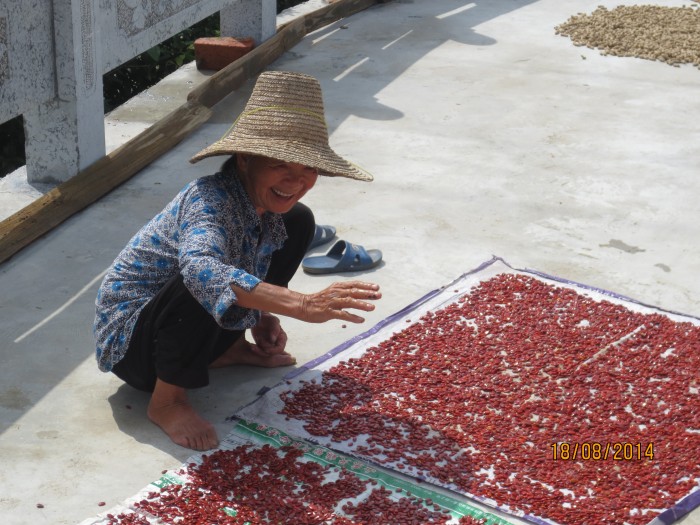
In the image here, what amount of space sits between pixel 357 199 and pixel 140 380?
199 centimetres

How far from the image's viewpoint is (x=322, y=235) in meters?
4.48

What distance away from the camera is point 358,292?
2703mm

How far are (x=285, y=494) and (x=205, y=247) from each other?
26.9 inches

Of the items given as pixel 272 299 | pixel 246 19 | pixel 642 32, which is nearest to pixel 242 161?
pixel 272 299

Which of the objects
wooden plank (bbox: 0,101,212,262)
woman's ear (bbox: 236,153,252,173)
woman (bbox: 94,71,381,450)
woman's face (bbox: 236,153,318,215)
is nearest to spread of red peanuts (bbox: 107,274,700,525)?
woman (bbox: 94,71,381,450)

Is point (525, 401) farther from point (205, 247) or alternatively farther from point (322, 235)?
point (322, 235)

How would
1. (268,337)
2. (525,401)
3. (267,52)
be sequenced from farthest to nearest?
(267,52)
(268,337)
(525,401)

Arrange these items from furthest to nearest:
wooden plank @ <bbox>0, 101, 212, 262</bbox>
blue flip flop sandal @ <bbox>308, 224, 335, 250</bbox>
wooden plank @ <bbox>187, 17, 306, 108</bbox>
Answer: wooden plank @ <bbox>187, 17, 306, 108</bbox>, blue flip flop sandal @ <bbox>308, 224, 335, 250</bbox>, wooden plank @ <bbox>0, 101, 212, 262</bbox>

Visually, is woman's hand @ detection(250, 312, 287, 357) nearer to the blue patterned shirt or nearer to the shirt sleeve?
the blue patterned shirt

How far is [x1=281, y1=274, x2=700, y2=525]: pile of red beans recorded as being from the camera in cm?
291

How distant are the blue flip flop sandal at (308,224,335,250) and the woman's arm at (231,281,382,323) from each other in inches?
66.5

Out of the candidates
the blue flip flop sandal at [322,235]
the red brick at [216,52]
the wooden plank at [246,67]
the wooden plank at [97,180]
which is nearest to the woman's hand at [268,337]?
the blue flip flop sandal at [322,235]

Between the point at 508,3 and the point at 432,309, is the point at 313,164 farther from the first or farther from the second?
the point at 508,3

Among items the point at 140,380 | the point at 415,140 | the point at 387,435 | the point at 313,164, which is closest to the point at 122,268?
the point at 140,380
